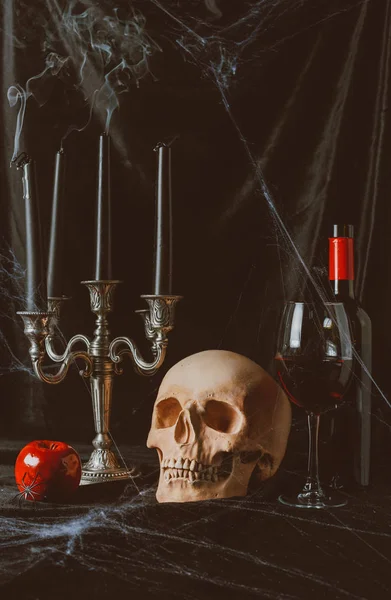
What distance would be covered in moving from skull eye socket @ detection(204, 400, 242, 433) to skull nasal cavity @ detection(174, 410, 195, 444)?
0.09ft

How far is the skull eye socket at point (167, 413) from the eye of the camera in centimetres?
122

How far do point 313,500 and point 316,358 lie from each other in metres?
0.21

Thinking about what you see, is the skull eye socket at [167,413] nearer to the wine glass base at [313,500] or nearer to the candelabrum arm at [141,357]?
the candelabrum arm at [141,357]

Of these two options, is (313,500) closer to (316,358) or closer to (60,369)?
(316,358)

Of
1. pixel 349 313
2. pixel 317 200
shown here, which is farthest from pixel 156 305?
pixel 317 200

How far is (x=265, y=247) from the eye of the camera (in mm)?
1517

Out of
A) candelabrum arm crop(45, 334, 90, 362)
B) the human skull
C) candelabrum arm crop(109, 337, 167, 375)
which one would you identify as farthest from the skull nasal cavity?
candelabrum arm crop(45, 334, 90, 362)

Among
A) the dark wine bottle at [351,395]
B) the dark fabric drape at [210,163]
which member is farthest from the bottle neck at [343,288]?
the dark fabric drape at [210,163]

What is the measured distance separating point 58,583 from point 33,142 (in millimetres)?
970

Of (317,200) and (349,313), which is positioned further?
(317,200)

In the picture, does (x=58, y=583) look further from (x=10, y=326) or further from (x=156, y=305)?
(x=10, y=326)

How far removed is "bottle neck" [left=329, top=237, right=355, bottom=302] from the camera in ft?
3.82

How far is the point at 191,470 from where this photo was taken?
114 centimetres

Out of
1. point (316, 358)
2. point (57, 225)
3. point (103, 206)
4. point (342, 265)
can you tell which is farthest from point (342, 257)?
point (57, 225)
